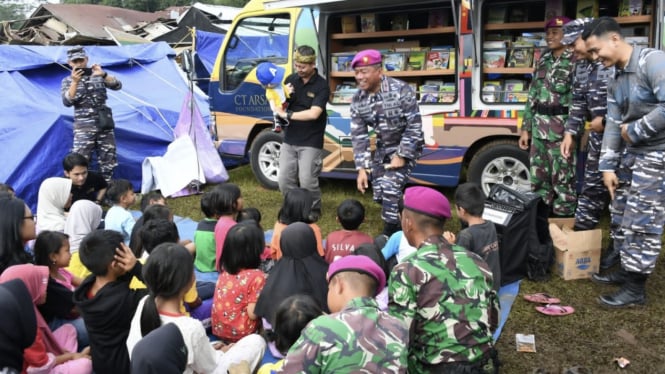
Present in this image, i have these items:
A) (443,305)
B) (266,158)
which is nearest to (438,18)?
(266,158)

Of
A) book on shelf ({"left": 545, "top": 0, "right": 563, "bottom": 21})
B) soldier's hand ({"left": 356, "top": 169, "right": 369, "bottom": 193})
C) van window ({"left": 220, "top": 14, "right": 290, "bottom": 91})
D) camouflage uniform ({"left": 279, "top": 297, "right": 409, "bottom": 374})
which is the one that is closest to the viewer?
camouflage uniform ({"left": 279, "top": 297, "right": 409, "bottom": 374})

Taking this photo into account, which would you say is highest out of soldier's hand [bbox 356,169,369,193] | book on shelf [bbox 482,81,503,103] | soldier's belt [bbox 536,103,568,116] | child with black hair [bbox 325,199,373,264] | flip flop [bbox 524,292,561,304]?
book on shelf [bbox 482,81,503,103]

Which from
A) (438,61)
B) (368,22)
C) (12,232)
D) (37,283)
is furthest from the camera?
(368,22)

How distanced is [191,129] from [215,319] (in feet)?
16.6

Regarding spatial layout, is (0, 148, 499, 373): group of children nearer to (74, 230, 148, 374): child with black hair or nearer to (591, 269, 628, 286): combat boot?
(74, 230, 148, 374): child with black hair

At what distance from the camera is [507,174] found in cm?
595

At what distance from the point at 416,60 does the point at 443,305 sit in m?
4.48

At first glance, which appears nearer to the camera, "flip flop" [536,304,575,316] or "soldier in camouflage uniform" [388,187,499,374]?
"soldier in camouflage uniform" [388,187,499,374]

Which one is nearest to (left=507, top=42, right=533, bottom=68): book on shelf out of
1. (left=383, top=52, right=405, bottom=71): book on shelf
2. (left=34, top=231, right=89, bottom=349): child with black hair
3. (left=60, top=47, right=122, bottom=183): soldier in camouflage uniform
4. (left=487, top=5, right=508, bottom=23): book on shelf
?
(left=487, top=5, right=508, bottom=23): book on shelf

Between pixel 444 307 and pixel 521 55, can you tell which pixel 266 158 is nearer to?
pixel 521 55

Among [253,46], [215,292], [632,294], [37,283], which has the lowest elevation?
[632,294]

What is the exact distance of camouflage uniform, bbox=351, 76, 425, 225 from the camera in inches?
189

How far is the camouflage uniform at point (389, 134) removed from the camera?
4.80m

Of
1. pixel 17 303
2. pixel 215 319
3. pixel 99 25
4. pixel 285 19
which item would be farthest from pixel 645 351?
pixel 99 25
